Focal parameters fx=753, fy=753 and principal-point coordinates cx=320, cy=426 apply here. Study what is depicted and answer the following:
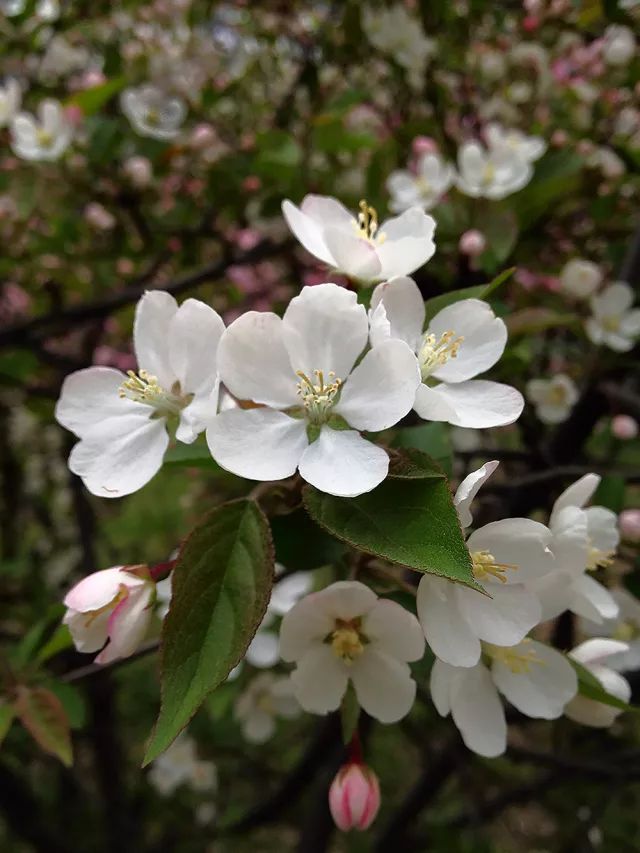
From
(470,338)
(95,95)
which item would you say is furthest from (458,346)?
(95,95)

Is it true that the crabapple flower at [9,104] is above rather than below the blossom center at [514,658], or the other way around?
above

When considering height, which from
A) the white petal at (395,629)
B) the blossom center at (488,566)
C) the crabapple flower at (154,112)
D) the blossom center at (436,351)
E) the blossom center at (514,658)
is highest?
the crabapple flower at (154,112)

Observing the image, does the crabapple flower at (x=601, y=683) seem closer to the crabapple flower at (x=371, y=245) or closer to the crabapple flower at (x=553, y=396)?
the crabapple flower at (x=371, y=245)

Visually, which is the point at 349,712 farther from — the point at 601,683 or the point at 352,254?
the point at 352,254

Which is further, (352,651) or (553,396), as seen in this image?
(553,396)

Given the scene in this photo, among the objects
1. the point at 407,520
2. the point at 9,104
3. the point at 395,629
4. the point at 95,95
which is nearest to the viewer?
the point at 407,520

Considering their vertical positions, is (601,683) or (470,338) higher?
(470,338)

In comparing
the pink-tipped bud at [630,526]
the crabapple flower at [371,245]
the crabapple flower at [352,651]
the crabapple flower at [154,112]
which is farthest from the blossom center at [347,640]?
the crabapple flower at [154,112]
